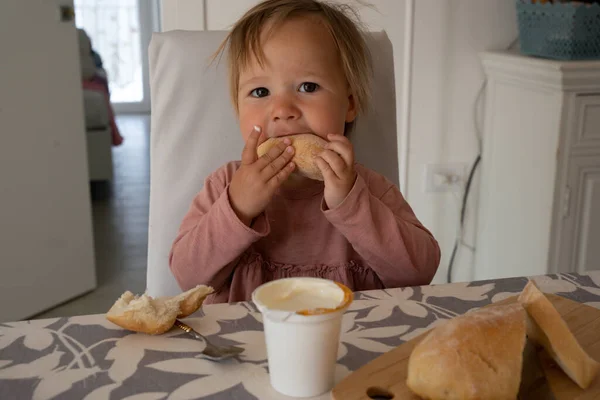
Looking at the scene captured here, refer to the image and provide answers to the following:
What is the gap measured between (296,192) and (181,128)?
9.7 inches

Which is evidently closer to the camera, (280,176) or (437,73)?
(280,176)

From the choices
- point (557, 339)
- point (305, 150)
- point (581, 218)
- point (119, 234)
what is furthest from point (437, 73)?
point (119, 234)

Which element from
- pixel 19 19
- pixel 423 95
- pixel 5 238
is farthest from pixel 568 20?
pixel 5 238

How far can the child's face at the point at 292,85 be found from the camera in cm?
95

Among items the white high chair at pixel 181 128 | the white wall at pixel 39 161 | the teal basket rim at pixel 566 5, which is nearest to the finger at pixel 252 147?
the white high chair at pixel 181 128

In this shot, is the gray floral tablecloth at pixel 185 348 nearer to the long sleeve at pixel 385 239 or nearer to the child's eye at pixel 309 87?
the long sleeve at pixel 385 239

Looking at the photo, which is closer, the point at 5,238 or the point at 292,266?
the point at 292,266

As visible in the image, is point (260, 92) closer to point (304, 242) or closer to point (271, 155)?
point (271, 155)

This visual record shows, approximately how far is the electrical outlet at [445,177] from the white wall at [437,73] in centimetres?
2

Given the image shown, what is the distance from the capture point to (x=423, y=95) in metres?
1.97

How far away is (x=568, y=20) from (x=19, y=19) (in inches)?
64.0

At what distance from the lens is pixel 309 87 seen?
0.98 m

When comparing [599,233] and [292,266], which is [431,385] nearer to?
[292,266]

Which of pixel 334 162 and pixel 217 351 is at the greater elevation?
→ pixel 334 162
